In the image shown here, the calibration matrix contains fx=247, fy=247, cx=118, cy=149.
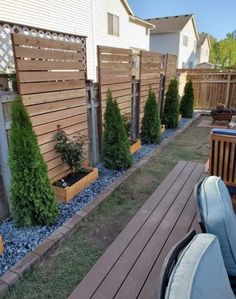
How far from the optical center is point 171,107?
7270 mm

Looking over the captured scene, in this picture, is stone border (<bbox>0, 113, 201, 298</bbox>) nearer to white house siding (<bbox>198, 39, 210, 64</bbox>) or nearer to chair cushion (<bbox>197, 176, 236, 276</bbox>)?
chair cushion (<bbox>197, 176, 236, 276</bbox>)

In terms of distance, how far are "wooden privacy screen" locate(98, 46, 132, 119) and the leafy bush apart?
3.80ft

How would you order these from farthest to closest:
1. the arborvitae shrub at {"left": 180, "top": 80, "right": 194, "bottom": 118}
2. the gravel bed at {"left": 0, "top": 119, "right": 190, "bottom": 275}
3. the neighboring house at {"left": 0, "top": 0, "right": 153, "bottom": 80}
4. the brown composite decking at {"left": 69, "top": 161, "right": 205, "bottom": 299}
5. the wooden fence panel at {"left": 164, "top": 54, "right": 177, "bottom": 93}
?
1. the arborvitae shrub at {"left": 180, "top": 80, "right": 194, "bottom": 118}
2. the neighboring house at {"left": 0, "top": 0, "right": 153, "bottom": 80}
3. the wooden fence panel at {"left": 164, "top": 54, "right": 177, "bottom": 93}
4. the gravel bed at {"left": 0, "top": 119, "right": 190, "bottom": 275}
5. the brown composite decking at {"left": 69, "top": 161, "right": 205, "bottom": 299}

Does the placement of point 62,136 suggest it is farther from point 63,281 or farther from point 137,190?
point 63,281

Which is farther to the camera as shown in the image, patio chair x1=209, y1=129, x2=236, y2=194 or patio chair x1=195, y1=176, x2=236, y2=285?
patio chair x1=209, y1=129, x2=236, y2=194

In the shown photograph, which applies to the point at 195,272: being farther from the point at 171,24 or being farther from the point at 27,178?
the point at 171,24

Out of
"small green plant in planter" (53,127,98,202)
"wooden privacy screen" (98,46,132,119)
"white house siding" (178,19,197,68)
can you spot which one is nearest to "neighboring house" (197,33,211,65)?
"white house siding" (178,19,197,68)

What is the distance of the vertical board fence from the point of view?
577 centimetres

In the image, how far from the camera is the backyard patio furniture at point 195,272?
79cm

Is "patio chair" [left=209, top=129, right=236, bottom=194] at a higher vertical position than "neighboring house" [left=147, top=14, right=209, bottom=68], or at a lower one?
lower

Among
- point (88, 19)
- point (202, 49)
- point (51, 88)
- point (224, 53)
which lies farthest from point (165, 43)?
point (51, 88)

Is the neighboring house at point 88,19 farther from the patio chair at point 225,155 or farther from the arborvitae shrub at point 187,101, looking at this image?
the patio chair at point 225,155

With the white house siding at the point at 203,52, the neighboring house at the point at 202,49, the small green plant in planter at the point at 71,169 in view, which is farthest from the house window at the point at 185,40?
the small green plant in planter at the point at 71,169

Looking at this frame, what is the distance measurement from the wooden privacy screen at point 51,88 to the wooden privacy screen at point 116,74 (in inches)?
22.1
